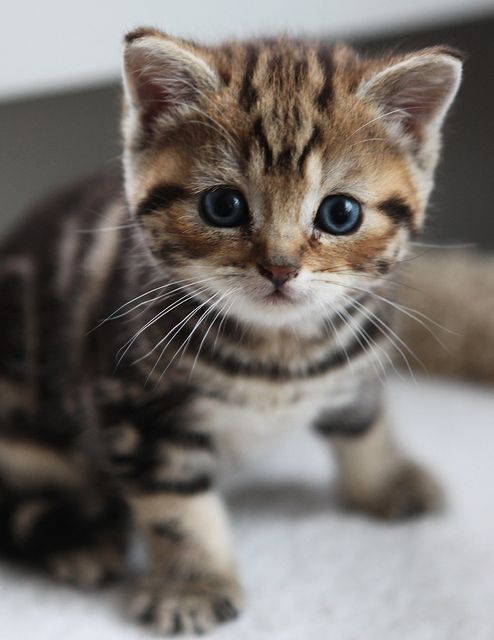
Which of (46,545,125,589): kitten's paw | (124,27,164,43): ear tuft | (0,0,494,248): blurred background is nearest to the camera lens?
(124,27,164,43): ear tuft

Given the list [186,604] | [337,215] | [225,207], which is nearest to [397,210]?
[337,215]

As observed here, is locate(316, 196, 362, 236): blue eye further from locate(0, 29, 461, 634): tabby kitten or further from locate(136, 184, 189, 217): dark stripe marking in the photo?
locate(136, 184, 189, 217): dark stripe marking

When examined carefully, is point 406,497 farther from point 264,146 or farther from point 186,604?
point 264,146

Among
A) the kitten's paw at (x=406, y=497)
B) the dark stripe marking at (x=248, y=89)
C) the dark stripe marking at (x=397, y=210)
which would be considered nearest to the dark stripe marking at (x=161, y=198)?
the dark stripe marking at (x=248, y=89)

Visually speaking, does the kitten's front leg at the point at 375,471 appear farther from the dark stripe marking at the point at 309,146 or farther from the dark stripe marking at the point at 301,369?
the dark stripe marking at the point at 309,146

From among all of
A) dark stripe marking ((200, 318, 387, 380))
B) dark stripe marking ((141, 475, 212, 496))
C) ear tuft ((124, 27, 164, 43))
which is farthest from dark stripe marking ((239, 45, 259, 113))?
dark stripe marking ((141, 475, 212, 496))

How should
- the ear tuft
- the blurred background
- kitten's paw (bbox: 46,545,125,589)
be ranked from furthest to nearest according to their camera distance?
kitten's paw (bbox: 46,545,125,589)
the blurred background
the ear tuft

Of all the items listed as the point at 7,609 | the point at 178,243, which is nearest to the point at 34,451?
the point at 7,609
